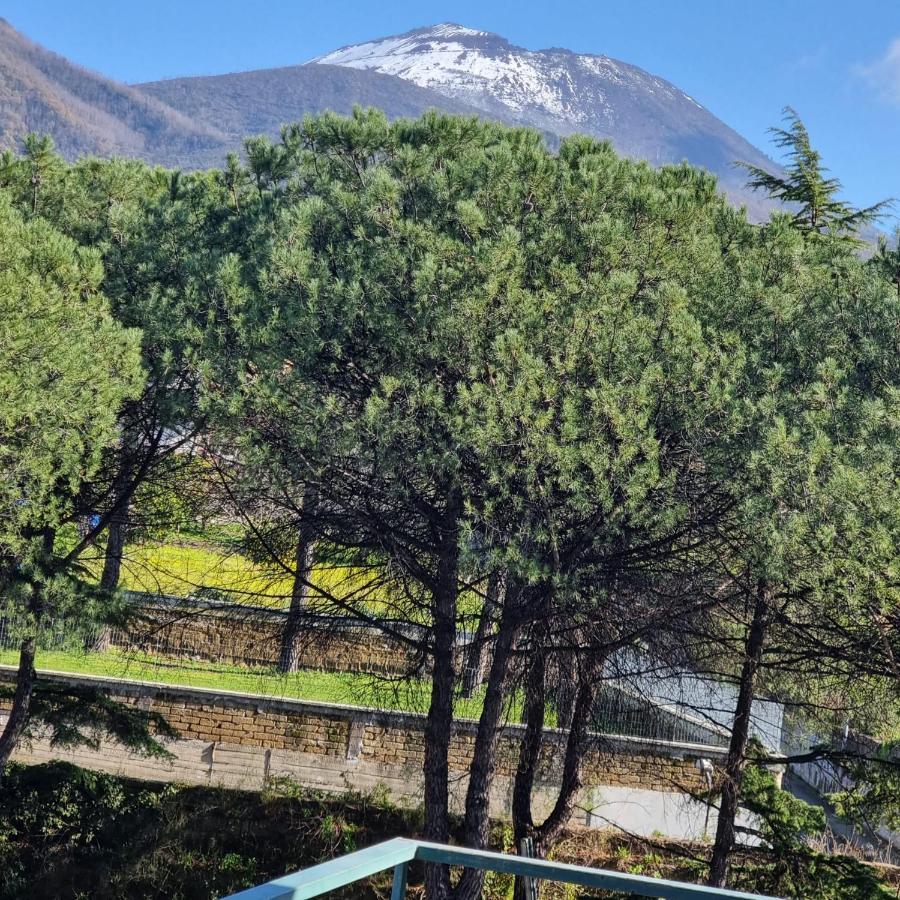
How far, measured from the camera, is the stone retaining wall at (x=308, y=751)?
52.4 feet

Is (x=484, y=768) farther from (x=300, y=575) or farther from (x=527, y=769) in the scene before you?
(x=300, y=575)

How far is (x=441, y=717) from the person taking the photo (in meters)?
11.5

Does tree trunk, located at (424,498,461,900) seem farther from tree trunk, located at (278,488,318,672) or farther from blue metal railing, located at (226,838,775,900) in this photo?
blue metal railing, located at (226,838,775,900)

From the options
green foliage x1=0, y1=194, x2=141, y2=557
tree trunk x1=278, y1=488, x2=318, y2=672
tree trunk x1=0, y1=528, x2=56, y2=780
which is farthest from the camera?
tree trunk x1=0, y1=528, x2=56, y2=780

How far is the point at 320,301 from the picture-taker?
389 inches

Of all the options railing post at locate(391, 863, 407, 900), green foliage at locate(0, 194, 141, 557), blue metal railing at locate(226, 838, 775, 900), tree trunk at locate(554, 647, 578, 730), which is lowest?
tree trunk at locate(554, 647, 578, 730)

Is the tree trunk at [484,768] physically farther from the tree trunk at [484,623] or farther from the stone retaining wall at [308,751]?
the stone retaining wall at [308,751]

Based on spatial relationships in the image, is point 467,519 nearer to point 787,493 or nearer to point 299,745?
point 787,493

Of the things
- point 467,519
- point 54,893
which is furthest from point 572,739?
point 54,893

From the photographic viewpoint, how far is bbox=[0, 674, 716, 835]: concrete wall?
15945mm

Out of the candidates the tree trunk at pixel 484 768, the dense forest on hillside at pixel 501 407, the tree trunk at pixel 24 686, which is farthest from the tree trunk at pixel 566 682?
the tree trunk at pixel 24 686

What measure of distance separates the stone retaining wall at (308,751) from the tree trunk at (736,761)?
4510mm

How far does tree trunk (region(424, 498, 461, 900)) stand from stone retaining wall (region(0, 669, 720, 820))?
14.6 ft

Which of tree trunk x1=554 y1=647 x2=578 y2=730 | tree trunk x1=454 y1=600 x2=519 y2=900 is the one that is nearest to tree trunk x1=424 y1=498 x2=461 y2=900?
tree trunk x1=454 y1=600 x2=519 y2=900
